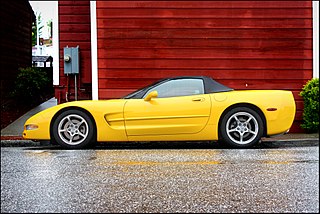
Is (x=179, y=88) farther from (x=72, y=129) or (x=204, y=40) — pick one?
(x=204, y=40)

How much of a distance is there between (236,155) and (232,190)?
2.33m

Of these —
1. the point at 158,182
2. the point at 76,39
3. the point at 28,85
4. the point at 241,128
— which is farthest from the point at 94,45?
the point at 158,182

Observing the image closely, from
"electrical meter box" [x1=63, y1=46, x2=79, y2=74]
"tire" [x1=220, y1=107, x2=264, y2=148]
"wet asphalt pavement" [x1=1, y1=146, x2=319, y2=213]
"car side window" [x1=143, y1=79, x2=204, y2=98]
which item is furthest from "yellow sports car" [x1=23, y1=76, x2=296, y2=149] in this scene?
"electrical meter box" [x1=63, y1=46, x2=79, y2=74]

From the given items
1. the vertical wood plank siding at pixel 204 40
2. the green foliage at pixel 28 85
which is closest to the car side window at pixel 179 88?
the vertical wood plank siding at pixel 204 40

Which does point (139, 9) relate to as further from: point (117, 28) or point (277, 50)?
point (277, 50)

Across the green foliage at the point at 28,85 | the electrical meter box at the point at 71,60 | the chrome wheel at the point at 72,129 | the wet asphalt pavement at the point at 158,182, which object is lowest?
the wet asphalt pavement at the point at 158,182

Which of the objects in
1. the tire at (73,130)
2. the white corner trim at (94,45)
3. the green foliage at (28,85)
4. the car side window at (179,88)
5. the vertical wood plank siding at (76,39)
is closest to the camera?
the tire at (73,130)

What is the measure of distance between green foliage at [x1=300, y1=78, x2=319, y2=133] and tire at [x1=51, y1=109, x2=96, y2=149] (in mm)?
4249

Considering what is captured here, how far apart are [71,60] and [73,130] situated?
4.05m

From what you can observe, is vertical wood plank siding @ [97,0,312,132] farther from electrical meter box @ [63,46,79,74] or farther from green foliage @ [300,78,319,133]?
electrical meter box @ [63,46,79,74]

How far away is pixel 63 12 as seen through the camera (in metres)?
12.3

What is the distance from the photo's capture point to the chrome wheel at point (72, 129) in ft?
25.5

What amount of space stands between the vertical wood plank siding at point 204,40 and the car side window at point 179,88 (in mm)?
2352

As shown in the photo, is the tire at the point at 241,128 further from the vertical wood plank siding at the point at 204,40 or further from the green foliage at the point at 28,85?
the green foliage at the point at 28,85
